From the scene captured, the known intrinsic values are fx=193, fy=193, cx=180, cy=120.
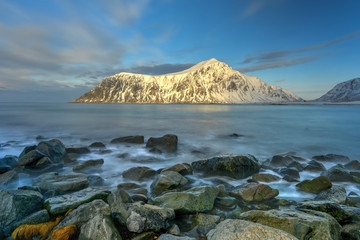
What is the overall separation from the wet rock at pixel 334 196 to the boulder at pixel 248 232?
→ 4.25 metres

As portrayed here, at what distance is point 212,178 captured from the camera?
7965 millimetres

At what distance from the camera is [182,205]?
14.9ft

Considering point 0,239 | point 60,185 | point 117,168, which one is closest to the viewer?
point 0,239

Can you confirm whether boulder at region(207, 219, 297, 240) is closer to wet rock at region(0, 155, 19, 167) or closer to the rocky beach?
the rocky beach

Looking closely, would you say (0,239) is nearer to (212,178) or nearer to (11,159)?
(212,178)

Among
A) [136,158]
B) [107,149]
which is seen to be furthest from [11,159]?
[136,158]

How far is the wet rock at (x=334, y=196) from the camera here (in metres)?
5.55

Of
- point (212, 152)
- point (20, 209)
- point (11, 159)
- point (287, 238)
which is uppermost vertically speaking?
point (287, 238)

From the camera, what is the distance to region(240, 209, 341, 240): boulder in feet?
10.7

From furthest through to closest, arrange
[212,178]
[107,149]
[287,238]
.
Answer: [107,149] < [212,178] < [287,238]

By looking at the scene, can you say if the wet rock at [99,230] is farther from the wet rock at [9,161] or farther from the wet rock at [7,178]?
the wet rock at [9,161]

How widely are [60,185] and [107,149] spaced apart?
712cm

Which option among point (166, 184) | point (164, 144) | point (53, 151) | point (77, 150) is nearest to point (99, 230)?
point (166, 184)

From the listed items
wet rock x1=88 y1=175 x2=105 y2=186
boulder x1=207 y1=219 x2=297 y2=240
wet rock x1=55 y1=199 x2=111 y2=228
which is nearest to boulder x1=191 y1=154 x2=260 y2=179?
wet rock x1=88 y1=175 x2=105 y2=186
